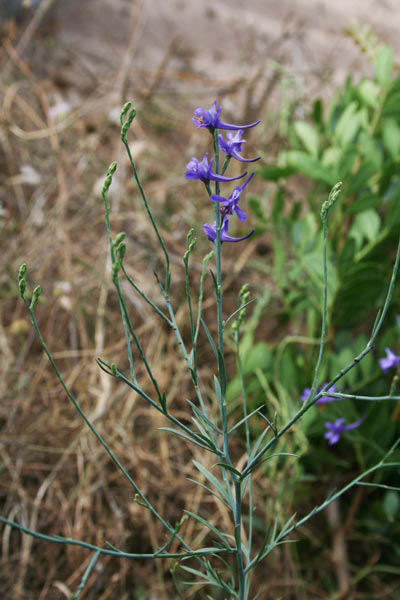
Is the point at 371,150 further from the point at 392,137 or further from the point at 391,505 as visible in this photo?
the point at 391,505

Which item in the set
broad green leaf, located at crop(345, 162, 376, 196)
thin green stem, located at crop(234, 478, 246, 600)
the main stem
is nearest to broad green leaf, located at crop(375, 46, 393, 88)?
broad green leaf, located at crop(345, 162, 376, 196)

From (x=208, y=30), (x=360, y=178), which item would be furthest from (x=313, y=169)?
(x=208, y=30)

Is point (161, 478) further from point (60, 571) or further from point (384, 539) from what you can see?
point (384, 539)

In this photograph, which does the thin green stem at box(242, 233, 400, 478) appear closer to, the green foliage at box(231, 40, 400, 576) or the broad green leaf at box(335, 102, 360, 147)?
the green foliage at box(231, 40, 400, 576)

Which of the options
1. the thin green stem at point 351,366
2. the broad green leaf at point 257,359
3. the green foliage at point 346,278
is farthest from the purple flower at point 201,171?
the broad green leaf at point 257,359

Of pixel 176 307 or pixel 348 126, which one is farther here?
pixel 176 307

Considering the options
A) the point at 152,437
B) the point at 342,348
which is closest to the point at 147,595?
the point at 152,437
